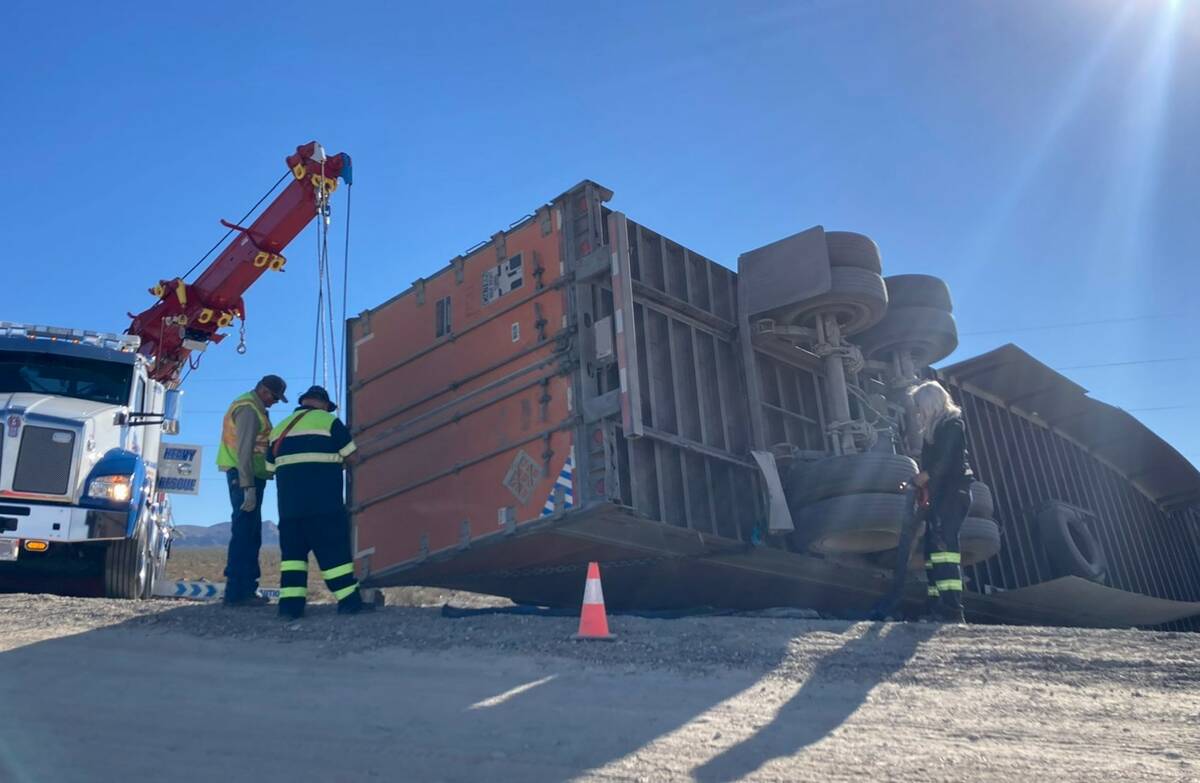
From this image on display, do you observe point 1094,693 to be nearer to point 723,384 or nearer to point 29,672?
point 723,384

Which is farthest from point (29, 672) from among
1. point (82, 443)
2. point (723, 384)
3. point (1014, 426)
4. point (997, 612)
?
point (1014, 426)

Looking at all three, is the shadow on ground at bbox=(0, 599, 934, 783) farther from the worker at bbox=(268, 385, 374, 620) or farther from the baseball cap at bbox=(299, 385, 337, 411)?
the baseball cap at bbox=(299, 385, 337, 411)

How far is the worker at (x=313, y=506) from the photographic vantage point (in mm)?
7488

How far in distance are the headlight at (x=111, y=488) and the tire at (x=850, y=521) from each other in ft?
20.3

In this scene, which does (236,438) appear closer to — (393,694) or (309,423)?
(309,423)

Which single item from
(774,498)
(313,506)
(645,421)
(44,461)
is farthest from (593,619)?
(44,461)

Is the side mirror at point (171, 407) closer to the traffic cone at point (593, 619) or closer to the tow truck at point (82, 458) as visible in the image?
the tow truck at point (82, 458)

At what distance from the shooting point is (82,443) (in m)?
9.28

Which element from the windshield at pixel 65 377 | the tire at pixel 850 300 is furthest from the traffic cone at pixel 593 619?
the windshield at pixel 65 377

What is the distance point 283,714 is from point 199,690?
0.76 m

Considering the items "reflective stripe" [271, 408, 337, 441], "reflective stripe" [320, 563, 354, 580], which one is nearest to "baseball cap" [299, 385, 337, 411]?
"reflective stripe" [271, 408, 337, 441]

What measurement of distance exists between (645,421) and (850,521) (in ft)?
6.75

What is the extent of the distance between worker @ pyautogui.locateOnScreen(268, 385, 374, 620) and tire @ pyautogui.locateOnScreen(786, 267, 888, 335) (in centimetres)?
438

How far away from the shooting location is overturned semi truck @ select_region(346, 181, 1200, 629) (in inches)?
298
